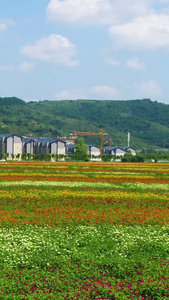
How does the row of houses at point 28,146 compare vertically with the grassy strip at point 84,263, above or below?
above

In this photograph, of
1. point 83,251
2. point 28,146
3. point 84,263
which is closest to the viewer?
point 84,263

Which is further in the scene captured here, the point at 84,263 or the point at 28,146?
the point at 28,146

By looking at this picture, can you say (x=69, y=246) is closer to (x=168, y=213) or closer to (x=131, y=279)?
(x=131, y=279)

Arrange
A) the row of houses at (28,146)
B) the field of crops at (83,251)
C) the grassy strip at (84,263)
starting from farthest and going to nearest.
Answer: the row of houses at (28,146), the field of crops at (83,251), the grassy strip at (84,263)

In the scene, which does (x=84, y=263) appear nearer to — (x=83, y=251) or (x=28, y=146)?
(x=83, y=251)

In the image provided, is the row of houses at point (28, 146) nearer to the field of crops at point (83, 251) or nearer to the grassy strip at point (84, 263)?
the field of crops at point (83, 251)

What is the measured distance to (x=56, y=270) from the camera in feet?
38.1

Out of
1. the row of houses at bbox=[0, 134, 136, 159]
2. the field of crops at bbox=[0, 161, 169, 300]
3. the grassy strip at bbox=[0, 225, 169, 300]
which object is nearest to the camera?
the grassy strip at bbox=[0, 225, 169, 300]

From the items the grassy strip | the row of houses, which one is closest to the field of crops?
the grassy strip

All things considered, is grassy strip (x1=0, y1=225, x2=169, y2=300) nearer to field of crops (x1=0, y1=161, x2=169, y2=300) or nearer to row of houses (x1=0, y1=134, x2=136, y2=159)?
field of crops (x1=0, y1=161, x2=169, y2=300)

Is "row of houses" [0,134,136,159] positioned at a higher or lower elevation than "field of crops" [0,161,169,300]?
higher

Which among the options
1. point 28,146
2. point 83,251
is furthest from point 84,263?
point 28,146

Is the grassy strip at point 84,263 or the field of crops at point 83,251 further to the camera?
the field of crops at point 83,251

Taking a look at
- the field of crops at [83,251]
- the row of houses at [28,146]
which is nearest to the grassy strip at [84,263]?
the field of crops at [83,251]
